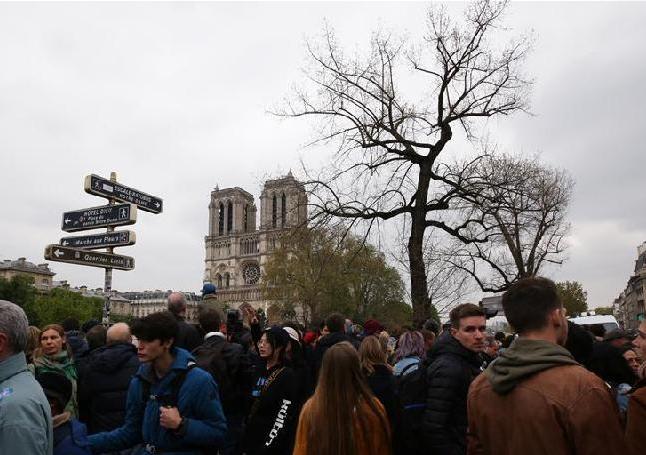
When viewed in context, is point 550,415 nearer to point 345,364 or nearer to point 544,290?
point 544,290

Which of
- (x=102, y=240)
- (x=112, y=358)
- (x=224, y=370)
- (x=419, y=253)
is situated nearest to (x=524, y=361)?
(x=224, y=370)

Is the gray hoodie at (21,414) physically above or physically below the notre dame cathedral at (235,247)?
below

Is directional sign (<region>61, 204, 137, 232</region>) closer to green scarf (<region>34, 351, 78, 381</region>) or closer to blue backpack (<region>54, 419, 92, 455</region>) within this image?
green scarf (<region>34, 351, 78, 381</region>)

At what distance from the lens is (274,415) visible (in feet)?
13.2

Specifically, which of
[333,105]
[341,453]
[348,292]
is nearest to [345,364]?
[341,453]

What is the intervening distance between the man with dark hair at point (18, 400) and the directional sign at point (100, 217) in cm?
Answer: 797

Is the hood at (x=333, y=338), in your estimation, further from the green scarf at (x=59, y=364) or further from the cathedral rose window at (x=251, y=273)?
the cathedral rose window at (x=251, y=273)

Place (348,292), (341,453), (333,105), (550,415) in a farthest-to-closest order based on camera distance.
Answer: (348,292) < (333,105) < (341,453) < (550,415)

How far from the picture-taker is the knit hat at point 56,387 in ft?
9.40

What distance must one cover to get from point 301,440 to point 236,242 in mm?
97598

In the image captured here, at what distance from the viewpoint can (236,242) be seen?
9912 centimetres

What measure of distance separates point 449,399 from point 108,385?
10.2 ft

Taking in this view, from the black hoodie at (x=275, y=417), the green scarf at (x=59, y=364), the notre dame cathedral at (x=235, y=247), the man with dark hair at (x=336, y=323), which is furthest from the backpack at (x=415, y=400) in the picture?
the notre dame cathedral at (x=235, y=247)

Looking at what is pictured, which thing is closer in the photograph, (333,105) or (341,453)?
(341,453)
